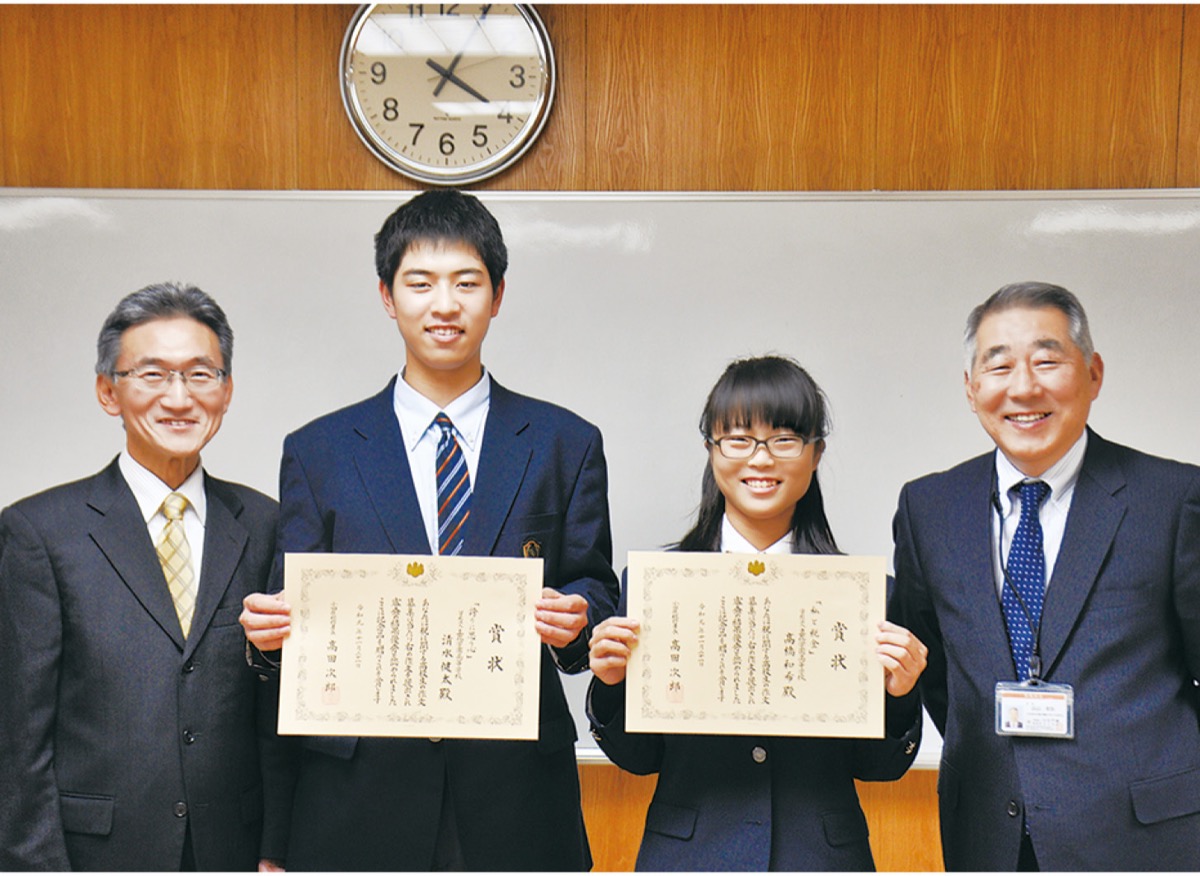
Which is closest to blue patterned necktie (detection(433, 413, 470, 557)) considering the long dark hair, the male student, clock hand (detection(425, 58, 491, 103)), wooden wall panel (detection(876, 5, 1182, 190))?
the male student

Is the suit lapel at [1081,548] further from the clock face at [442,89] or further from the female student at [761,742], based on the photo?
the clock face at [442,89]

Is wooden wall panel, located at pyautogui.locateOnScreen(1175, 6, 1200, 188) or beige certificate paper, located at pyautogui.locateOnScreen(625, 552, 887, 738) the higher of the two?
wooden wall panel, located at pyautogui.locateOnScreen(1175, 6, 1200, 188)

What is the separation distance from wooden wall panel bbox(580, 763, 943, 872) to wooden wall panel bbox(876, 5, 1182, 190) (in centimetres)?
180

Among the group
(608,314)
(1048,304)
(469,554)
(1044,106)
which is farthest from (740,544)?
(1044,106)

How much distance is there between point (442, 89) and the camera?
312cm

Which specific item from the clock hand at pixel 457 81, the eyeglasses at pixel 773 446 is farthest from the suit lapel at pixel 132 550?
the clock hand at pixel 457 81

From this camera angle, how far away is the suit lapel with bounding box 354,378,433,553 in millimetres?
2018

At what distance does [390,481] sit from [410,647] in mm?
322

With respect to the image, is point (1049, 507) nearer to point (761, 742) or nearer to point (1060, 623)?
point (1060, 623)

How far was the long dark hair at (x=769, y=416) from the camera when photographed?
6.34 feet

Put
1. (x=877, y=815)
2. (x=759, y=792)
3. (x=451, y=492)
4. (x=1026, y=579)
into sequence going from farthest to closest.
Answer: (x=877, y=815) → (x=451, y=492) → (x=1026, y=579) → (x=759, y=792)

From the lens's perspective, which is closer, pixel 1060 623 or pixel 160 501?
pixel 1060 623

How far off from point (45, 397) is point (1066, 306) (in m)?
2.77

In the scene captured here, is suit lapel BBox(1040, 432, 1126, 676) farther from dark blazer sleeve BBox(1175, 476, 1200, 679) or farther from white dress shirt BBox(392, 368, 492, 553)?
white dress shirt BBox(392, 368, 492, 553)
